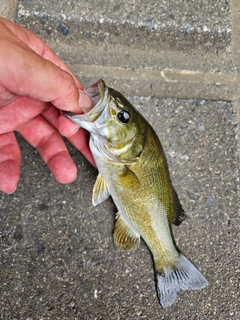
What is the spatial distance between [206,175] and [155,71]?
2.64 feet

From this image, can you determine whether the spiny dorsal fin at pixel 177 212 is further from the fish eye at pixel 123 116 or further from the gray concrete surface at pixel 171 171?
the fish eye at pixel 123 116

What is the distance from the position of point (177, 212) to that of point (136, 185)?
33cm

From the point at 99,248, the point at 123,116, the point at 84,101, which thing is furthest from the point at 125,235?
the point at 84,101

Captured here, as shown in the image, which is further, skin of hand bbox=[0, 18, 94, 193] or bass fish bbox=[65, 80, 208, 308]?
bass fish bbox=[65, 80, 208, 308]

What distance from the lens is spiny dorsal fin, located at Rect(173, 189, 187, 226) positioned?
2186 millimetres

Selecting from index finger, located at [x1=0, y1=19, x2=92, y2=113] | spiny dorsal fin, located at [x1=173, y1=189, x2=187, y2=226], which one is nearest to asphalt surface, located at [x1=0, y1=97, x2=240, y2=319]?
spiny dorsal fin, located at [x1=173, y1=189, x2=187, y2=226]

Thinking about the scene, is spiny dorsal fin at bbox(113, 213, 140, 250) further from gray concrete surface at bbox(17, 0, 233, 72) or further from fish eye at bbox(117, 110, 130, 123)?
gray concrete surface at bbox(17, 0, 233, 72)

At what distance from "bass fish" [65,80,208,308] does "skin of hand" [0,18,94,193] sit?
126 mm

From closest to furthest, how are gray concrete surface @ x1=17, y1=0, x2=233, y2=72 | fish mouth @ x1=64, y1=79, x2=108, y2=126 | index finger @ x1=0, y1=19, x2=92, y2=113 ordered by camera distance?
index finger @ x1=0, y1=19, x2=92, y2=113
fish mouth @ x1=64, y1=79, x2=108, y2=126
gray concrete surface @ x1=17, y1=0, x2=233, y2=72

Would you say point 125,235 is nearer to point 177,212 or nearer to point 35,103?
point 177,212

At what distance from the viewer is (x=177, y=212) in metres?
2.21

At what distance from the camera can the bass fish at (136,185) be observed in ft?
6.43

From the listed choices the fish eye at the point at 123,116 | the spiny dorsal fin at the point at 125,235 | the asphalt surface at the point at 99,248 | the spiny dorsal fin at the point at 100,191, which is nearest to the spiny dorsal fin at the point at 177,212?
the asphalt surface at the point at 99,248

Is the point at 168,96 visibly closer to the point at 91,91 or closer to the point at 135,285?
the point at 91,91
